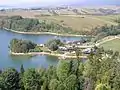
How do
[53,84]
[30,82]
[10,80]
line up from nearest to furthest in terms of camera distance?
[53,84]
[30,82]
[10,80]

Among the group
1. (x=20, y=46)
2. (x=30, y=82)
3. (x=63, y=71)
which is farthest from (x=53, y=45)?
(x=30, y=82)

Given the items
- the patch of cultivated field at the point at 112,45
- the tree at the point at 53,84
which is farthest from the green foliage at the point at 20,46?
the tree at the point at 53,84

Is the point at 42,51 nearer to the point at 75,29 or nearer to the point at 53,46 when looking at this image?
the point at 53,46

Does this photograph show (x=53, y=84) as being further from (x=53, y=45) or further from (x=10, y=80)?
(x=53, y=45)

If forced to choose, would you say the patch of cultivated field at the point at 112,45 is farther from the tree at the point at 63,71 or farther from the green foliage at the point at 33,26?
the tree at the point at 63,71

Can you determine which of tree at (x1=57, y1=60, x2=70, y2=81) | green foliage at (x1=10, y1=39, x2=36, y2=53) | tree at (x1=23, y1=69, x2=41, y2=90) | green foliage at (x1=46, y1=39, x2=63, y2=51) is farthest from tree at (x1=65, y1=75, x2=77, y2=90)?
green foliage at (x1=46, y1=39, x2=63, y2=51)

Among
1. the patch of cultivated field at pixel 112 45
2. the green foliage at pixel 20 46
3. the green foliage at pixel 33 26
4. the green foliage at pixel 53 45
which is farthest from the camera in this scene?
the green foliage at pixel 33 26
